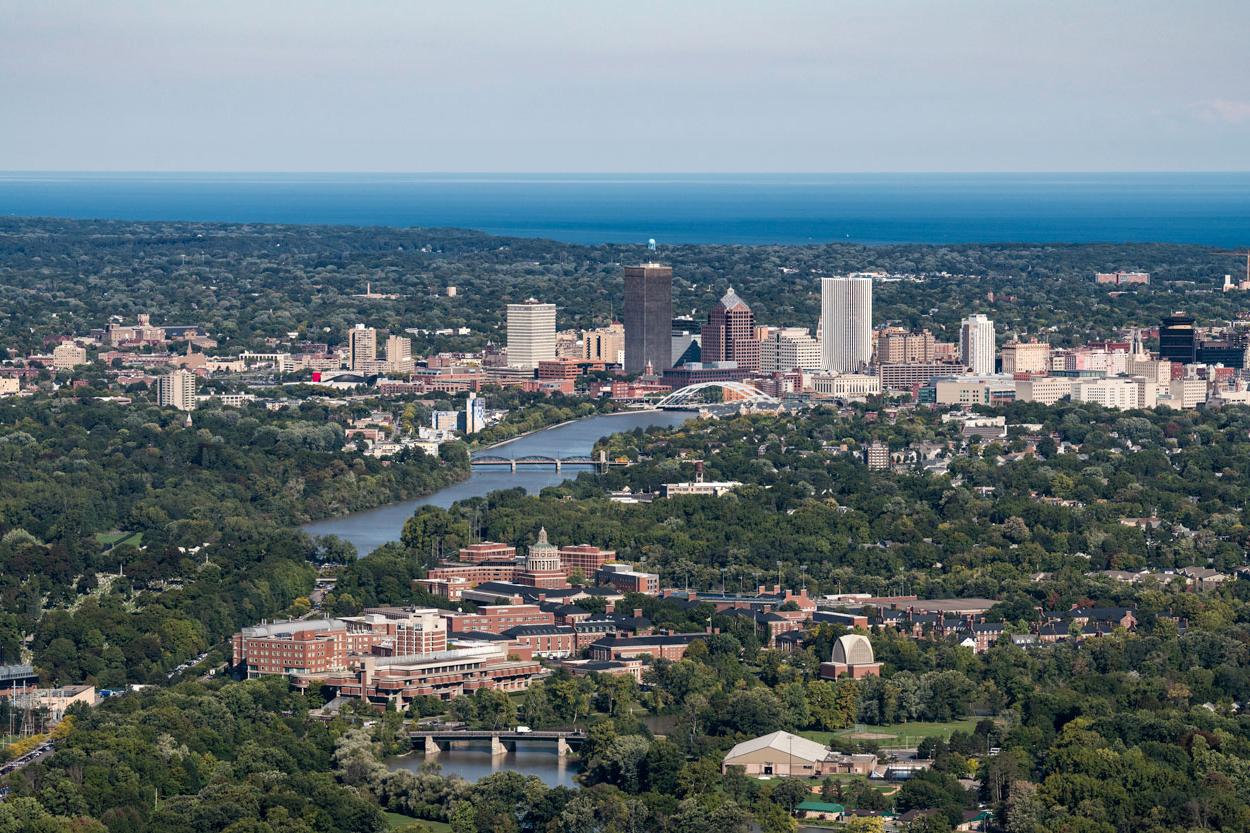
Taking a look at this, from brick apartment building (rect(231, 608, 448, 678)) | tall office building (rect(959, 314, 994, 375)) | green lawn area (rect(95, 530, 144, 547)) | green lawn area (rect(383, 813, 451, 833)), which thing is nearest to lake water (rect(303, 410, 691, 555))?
green lawn area (rect(95, 530, 144, 547))

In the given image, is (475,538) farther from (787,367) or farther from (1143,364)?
(787,367)

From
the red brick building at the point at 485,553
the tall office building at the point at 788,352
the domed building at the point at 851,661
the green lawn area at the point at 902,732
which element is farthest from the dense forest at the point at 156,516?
the tall office building at the point at 788,352

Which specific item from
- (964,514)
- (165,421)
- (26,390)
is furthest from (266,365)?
(964,514)

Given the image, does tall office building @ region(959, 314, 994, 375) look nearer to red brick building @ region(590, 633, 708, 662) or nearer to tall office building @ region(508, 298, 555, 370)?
tall office building @ region(508, 298, 555, 370)

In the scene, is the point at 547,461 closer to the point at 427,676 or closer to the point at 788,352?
A: the point at 788,352

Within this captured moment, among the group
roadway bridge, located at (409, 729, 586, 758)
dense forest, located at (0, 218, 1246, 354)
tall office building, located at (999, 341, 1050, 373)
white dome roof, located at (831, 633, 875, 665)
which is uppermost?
white dome roof, located at (831, 633, 875, 665)

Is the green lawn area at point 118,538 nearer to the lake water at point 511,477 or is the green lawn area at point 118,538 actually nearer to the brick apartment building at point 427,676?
the lake water at point 511,477

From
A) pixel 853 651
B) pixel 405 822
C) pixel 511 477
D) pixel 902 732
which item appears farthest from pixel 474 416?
pixel 405 822
